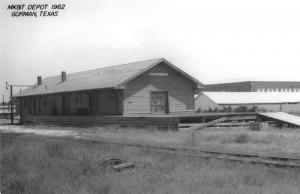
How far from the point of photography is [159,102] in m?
27.3

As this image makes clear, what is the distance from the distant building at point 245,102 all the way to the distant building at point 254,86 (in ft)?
81.4

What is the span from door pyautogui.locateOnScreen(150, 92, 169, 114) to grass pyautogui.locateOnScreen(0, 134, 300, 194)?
15897 mm

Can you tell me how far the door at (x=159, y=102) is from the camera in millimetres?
27031

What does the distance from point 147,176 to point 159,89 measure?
1918 cm

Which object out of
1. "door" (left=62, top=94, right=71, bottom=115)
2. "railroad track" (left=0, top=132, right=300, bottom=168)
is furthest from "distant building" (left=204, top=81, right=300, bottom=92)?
"railroad track" (left=0, top=132, right=300, bottom=168)

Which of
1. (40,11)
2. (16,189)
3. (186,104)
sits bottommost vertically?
(16,189)

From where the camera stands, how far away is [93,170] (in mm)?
8875

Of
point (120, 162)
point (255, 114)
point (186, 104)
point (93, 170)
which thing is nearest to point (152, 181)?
point (93, 170)

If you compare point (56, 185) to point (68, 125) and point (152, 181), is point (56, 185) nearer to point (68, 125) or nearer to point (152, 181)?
point (152, 181)

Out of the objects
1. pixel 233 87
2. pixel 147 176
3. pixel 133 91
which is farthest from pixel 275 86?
pixel 147 176

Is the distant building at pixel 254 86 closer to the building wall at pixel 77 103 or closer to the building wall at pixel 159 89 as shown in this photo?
the building wall at pixel 77 103

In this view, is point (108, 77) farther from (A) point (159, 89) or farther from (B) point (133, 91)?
(A) point (159, 89)

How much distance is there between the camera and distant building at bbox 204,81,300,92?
3015 inches

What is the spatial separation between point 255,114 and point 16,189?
19.9m
